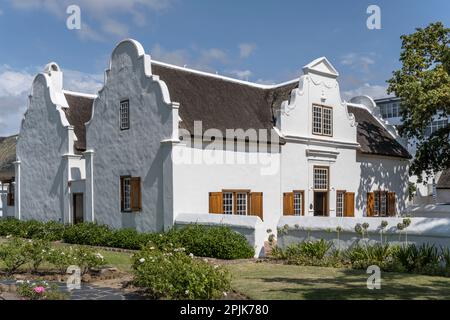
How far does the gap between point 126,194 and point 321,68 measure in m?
11.0

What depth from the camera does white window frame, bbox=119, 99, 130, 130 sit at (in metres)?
21.5

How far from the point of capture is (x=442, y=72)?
904 inches

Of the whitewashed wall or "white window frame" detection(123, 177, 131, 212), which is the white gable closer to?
the whitewashed wall

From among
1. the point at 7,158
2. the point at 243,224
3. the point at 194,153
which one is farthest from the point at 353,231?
the point at 7,158

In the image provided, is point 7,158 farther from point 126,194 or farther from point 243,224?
point 243,224

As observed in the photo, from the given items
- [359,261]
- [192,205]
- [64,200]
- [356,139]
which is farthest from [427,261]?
[64,200]

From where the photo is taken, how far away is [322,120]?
24.8 meters

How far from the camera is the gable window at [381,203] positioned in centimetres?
2716

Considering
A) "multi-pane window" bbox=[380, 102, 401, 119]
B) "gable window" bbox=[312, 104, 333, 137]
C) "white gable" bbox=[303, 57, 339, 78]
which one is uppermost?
"multi-pane window" bbox=[380, 102, 401, 119]

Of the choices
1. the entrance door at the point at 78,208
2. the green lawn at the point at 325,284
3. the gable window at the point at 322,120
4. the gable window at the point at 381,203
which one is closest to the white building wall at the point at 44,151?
the entrance door at the point at 78,208

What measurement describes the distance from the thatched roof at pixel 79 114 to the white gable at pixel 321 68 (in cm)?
1146

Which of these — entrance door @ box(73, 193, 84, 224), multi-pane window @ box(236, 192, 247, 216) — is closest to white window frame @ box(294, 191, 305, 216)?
multi-pane window @ box(236, 192, 247, 216)

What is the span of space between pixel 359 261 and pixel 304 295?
4.71 meters

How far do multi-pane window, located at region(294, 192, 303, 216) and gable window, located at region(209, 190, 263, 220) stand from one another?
254cm
